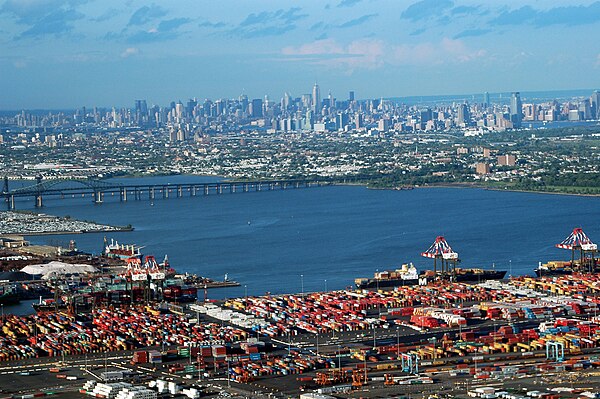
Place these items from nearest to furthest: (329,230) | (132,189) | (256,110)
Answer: (329,230) → (132,189) → (256,110)

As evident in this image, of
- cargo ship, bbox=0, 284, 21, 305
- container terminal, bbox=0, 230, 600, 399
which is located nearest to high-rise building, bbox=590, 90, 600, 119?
container terminal, bbox=0, 230, 600, 399

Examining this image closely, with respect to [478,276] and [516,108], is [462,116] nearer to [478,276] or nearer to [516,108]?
[516,108]

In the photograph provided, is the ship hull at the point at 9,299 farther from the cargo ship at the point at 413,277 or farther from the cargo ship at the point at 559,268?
the cargo ship at the point at 559,268

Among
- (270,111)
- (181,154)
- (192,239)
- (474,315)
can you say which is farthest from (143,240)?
(270,111)

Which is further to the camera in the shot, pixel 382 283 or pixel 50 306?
pixel 382 283

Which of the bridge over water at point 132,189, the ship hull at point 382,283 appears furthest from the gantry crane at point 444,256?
the bridge over water at point 132,189

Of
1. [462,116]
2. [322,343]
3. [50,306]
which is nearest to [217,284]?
[50,306]
